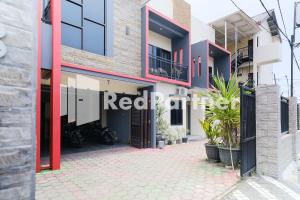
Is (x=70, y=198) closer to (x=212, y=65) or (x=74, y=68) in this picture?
(x=74, y=68)

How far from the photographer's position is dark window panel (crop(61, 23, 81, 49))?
6.66 meters

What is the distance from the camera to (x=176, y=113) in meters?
11.4

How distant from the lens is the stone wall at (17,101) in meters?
1.36

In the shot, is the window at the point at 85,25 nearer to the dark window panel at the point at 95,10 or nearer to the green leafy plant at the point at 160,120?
the dark window panel at the point at 95,10

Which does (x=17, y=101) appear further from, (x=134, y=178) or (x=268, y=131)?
(x=268, y=131)

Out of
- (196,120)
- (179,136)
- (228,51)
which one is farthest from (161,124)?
(228,51)

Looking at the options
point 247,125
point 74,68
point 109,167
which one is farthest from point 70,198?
point 247,125

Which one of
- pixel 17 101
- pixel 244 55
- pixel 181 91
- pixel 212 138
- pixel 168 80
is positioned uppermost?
pixel 244 55

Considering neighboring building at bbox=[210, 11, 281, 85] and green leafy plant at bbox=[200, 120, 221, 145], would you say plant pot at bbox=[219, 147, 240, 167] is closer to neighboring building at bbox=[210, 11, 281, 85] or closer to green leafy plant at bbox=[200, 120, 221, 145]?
green leafy plant at bbox=[200, 120, 221, 145]

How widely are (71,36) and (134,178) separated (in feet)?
15.3

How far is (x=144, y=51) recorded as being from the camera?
357 inches

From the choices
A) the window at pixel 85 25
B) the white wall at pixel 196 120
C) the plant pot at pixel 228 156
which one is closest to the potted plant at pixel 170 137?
the white wall at pixel 196 120

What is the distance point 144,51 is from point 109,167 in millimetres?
4990

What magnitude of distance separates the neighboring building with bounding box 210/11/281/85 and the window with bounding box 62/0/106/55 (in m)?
11.0
